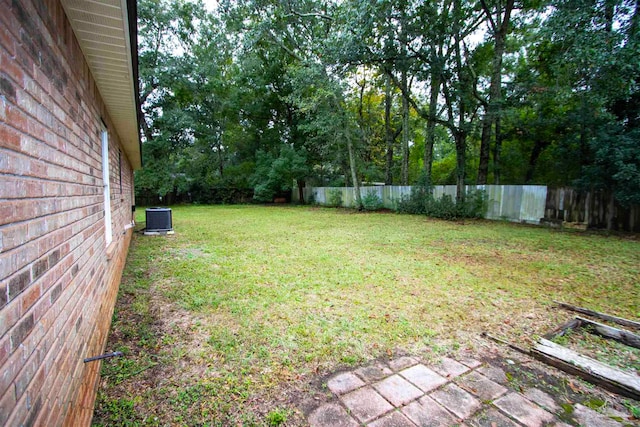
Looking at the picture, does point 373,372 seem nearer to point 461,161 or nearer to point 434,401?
point 434,401

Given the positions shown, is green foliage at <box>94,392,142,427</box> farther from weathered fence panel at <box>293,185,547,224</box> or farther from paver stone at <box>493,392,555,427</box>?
weathered fence panel at <box>293,185,547,224</box>

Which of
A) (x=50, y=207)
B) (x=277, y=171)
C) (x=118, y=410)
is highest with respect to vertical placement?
(x=277, y=171)

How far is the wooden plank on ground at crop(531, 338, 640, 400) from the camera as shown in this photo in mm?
2096

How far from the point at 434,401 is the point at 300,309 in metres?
1.78

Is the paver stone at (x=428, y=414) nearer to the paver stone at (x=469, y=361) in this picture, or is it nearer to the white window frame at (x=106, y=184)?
the paver stone at (x=469, y=361)

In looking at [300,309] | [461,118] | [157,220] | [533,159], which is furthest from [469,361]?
[533,159]

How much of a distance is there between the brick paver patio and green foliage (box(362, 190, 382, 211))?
13725 mm

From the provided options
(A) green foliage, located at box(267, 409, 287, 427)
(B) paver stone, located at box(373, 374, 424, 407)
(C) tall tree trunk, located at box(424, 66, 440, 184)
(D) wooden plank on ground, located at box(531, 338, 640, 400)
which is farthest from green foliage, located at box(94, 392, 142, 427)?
(C) tall tree trunk, located at box(424, 66, 440, 184)

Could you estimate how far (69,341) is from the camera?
4.97 ft

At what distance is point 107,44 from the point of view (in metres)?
2.35

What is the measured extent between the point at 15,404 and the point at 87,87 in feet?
8.40

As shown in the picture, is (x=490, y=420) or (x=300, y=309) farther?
(x=300, y=309)

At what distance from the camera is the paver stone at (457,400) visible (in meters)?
1.90

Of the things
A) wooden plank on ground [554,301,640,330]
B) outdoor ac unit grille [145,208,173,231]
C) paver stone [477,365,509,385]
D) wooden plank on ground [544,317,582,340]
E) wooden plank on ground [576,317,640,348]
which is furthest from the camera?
outdoor ac unit grille [145,208,173,231]
